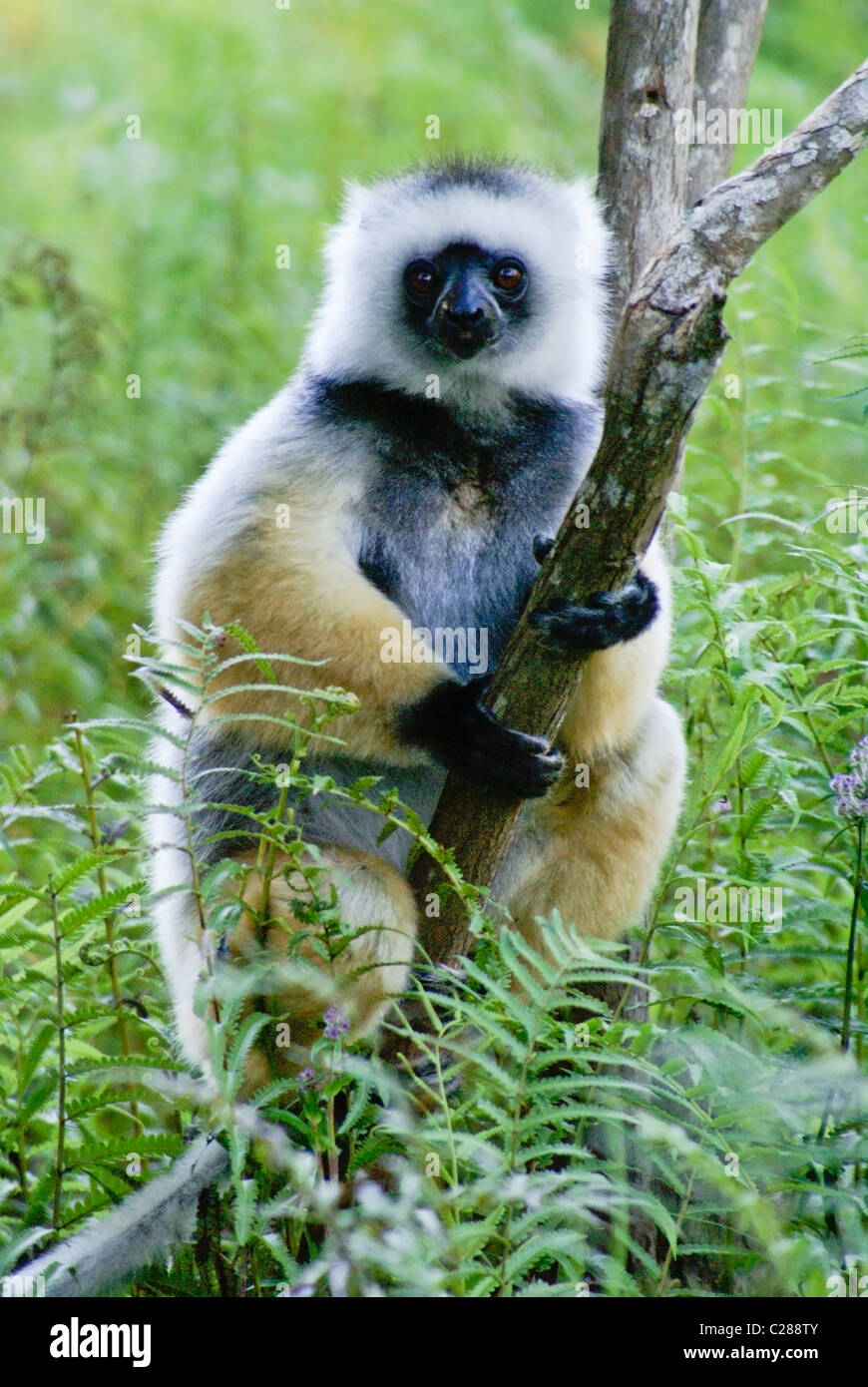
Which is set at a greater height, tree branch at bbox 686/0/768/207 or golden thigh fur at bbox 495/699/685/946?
tree branch at bbox 686/0/768/207

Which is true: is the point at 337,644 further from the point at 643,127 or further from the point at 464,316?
Answer: the point at 643,127

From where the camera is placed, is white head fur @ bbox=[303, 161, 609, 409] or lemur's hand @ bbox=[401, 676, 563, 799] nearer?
lemur's hand @ bbox=[401, 676, 563, 799]

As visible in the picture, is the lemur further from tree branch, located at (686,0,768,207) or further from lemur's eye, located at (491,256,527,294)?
tree branch, located at (686,0,768,207)

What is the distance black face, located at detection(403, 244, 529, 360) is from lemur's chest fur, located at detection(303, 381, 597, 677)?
30 cm

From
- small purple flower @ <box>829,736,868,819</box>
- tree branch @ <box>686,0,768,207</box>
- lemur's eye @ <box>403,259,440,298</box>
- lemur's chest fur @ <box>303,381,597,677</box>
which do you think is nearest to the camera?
small purple flower @ <box>829,736,868,819</box>

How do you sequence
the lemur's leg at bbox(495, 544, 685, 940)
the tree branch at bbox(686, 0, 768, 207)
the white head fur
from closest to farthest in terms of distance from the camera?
the lemur's leg at bbox(495, 544, 685, 940) → the white head fur → the tree branch at bbox(686, 0, 768, 207)

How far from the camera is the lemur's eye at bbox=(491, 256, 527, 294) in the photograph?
604 centimetres

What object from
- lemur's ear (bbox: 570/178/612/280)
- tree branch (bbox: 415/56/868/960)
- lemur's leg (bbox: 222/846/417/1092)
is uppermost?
lemur's ear (bbox: 570/178/612/280)

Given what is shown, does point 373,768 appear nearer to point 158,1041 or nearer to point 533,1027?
point 158,1041

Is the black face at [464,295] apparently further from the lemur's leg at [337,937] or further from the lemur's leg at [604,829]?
the lemur's leg at [337,937]

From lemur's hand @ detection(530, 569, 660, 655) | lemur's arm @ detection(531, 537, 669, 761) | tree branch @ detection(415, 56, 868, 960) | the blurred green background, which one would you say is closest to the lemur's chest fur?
lemur's arm @ detection(531, 537, 669, 761)

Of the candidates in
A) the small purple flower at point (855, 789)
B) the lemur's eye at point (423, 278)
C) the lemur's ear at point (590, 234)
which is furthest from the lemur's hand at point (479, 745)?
the lemur's ear at point (590, 234)

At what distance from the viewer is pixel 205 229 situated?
37.5ft

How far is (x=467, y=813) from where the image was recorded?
493 cm
